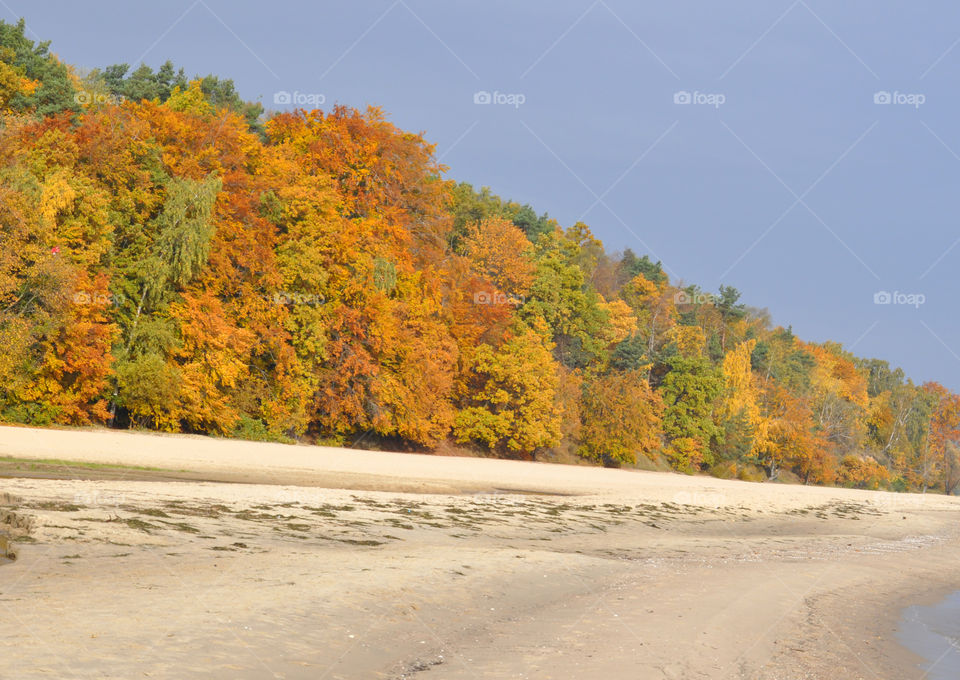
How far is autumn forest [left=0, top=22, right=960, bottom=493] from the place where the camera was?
115 feet

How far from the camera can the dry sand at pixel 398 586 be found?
329 inches

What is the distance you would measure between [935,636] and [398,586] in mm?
8037

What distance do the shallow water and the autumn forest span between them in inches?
1153

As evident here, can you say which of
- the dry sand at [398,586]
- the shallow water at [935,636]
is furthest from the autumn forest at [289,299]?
the shallow water at [935,636]

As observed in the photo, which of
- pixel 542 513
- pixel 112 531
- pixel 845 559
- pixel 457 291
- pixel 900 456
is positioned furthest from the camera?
pixel 900 456

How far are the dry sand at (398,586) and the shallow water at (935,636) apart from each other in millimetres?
331

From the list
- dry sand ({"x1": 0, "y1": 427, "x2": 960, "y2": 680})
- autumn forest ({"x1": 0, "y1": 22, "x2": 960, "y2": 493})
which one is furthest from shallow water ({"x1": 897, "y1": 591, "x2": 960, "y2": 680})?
autumn forest ({"x1": 0, "y1": 22, "x2": 960, "y2": 493})

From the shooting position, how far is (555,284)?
64.9m

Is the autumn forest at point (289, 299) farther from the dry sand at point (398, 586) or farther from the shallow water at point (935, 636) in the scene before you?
the shallow water at point (935, 636)

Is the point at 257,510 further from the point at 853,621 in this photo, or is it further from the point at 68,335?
the point at 68,335

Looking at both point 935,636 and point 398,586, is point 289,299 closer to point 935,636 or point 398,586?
point 398,586

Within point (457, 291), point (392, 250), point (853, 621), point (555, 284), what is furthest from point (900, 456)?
point (853, 621)

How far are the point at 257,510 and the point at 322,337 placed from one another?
26569 mm

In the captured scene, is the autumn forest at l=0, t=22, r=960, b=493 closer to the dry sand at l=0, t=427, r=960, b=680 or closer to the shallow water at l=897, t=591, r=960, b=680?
the dry sand at l=0, t=427, r=960, b=680
